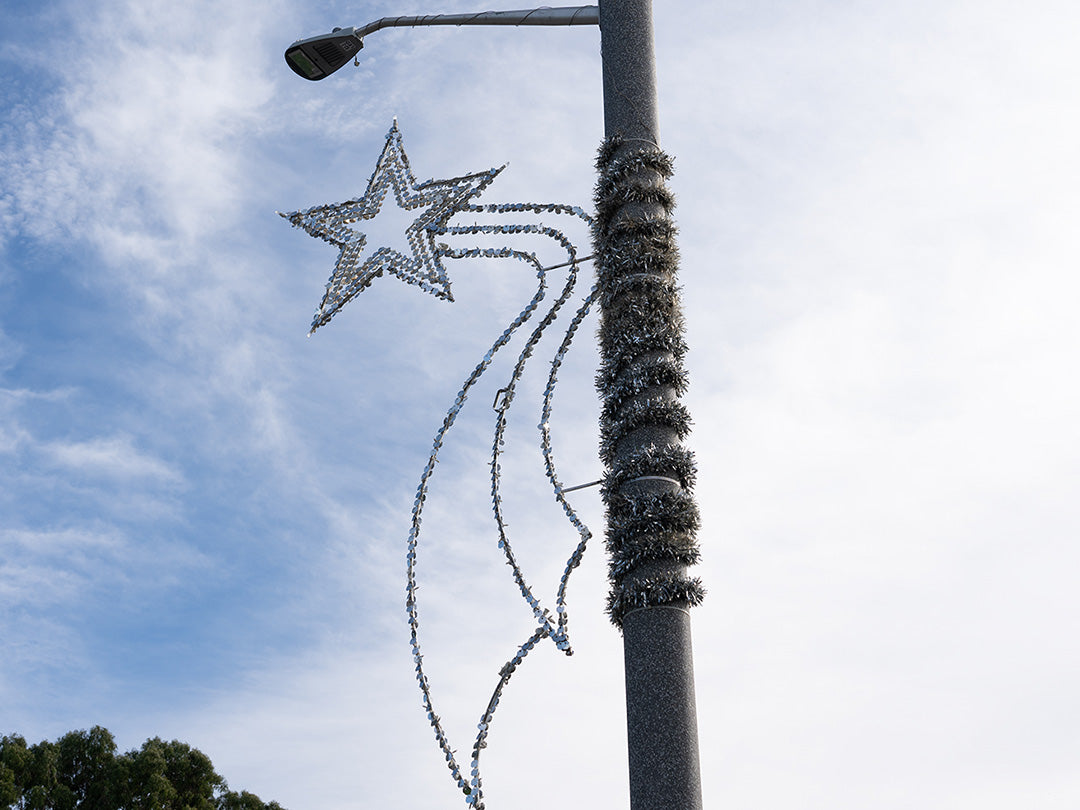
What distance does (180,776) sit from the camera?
2584cm

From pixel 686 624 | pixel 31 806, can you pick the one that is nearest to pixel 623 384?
pixel 686 624

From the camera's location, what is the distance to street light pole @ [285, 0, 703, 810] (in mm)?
4875

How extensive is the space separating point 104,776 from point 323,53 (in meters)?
22.6

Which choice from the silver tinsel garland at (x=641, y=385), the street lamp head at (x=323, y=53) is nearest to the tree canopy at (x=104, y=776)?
the street lamp head at (x=323, y=53)

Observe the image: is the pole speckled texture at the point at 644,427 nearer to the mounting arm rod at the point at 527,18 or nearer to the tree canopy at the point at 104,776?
the mounting arm rod at the point at 527,18

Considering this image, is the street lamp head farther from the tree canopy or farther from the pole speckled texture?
the tree canopy

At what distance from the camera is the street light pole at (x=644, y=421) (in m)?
4.88

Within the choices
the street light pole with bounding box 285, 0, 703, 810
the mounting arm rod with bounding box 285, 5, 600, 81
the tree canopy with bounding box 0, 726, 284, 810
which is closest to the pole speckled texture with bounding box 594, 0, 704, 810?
the street light pole with bounding box 285, 0, 703, 810

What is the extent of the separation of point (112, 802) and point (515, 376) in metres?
22.8

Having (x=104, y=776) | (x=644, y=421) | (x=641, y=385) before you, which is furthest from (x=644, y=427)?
(x=104, y=776)

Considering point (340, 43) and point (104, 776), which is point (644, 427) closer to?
point (340, 43)

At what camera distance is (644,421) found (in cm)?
545

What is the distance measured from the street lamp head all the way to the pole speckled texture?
2.29 m

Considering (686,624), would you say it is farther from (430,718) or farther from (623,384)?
(430,718)
